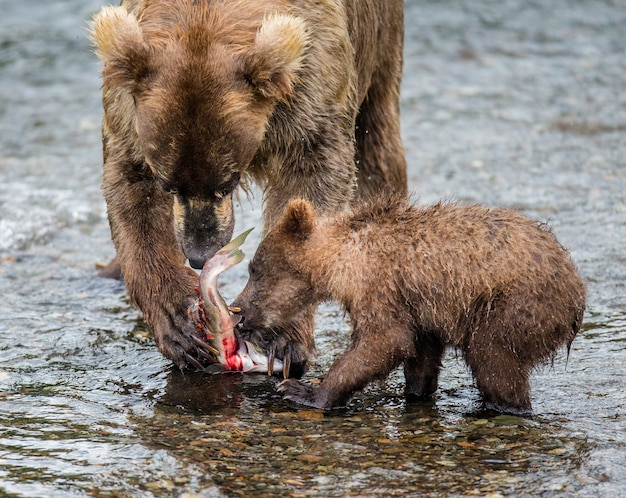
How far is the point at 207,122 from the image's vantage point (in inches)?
221

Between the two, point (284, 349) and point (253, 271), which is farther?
point (284, 349)

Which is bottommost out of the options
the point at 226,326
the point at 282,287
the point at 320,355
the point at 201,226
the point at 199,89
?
the point at 320,355

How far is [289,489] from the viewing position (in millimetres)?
4582

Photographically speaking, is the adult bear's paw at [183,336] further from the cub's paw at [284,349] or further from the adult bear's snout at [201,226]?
the adult bear's snout at [201,226]

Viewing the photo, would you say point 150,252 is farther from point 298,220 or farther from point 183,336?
point 298,220

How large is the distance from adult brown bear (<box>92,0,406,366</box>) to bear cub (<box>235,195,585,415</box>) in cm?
51

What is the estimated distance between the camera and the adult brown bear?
5.68 metres

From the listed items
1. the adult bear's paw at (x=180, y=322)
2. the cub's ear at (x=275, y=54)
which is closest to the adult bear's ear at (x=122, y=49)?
the cub's ear at (x=275, y=54)

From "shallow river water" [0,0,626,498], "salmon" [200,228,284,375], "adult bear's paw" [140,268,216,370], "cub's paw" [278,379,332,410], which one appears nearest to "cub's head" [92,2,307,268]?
"salmon" [200,228,284,375]

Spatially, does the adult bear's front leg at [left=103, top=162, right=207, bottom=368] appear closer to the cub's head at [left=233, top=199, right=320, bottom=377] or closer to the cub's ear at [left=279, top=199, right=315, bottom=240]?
the cub's head at [left=233, top=199, right=320, bottom=377]

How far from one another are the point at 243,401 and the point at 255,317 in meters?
0.45

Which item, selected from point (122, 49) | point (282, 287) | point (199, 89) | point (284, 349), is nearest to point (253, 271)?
point (282, 287)

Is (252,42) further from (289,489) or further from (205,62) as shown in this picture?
(289,489)

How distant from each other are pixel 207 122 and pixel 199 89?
16 cm
